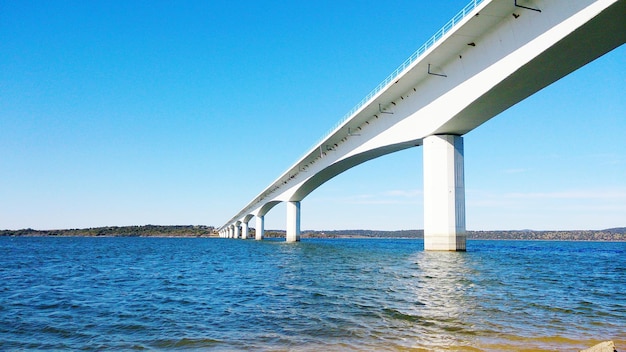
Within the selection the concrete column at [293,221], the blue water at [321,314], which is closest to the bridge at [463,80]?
the blue water at [321,314]

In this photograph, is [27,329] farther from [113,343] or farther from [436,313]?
[436,313]

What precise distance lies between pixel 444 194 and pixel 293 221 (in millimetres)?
44137

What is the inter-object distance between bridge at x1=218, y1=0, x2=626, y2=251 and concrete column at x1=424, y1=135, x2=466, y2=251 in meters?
0.06

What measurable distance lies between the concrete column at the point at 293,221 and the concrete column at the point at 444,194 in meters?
40.8

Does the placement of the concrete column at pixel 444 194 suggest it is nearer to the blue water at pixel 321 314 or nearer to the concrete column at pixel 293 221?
the blue water at pixel 321 314

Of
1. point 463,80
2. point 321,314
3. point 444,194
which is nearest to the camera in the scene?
point 321,314

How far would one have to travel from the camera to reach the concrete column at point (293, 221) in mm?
68750

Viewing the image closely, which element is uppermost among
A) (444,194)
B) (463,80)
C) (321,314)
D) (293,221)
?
(463,80)

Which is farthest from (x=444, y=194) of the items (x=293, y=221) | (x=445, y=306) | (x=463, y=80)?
(x=293, y=221)

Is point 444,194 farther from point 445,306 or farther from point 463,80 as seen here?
point 445,306

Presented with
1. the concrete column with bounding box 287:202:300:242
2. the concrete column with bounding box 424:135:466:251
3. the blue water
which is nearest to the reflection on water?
the blue water

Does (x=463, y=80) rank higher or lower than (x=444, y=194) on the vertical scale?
higher

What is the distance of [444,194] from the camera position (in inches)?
1088

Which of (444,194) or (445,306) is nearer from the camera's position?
(445,306)
